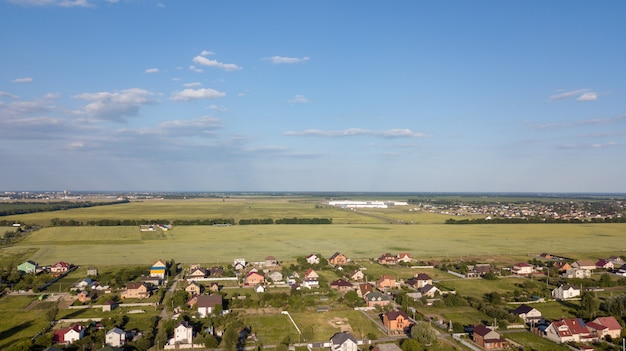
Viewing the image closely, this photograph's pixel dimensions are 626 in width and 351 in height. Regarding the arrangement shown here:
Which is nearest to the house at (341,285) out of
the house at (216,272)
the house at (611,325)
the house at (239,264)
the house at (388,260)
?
the house at (216,272)

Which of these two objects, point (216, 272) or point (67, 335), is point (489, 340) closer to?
point (67, 335)

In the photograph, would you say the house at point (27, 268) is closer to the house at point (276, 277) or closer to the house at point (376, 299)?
the house at point (276, 277)

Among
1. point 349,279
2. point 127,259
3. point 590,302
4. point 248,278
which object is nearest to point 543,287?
point 590,302

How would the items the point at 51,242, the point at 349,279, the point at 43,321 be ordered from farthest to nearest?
the point at 51,242
the point at 349,279
the point at 43,321

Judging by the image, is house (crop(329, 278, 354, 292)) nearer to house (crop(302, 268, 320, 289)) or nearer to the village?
the village

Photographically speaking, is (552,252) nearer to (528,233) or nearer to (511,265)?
(511,265)

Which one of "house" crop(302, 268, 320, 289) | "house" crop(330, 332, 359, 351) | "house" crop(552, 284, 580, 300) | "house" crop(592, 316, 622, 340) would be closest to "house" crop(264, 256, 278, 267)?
"house" crop(302, 268, 320, 289)
